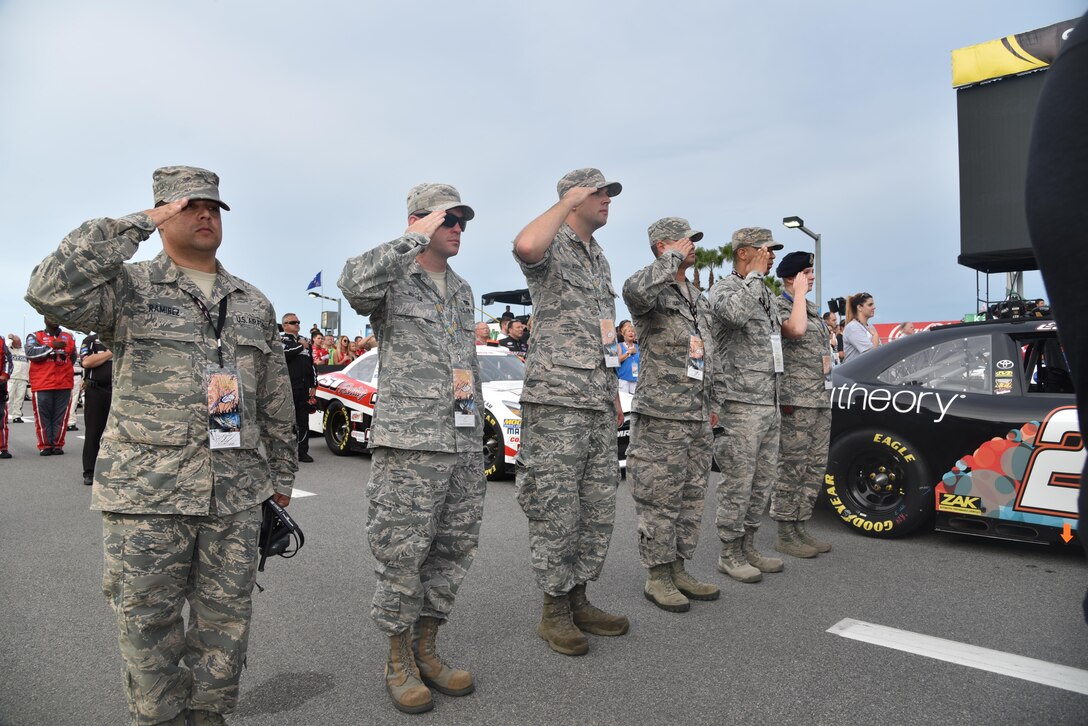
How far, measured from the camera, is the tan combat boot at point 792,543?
15.8ft

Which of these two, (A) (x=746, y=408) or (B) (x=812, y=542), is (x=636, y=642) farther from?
(B) (x=812, y=542)

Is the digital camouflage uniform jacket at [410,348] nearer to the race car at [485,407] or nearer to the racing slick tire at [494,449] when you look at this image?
the race car at [485,407]

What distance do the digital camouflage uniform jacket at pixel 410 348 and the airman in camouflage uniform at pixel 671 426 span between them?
1180mm

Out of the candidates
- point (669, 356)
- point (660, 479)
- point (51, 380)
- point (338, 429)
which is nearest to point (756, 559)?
point (660, 479)

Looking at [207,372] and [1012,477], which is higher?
[207,372]

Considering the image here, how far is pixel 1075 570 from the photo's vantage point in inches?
175

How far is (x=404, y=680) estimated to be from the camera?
110 inches

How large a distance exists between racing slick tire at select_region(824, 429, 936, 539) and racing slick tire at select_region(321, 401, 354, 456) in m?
6.28

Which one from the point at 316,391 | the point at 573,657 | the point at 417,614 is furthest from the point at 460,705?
the point at 316,391

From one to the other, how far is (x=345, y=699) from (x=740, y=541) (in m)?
2.57

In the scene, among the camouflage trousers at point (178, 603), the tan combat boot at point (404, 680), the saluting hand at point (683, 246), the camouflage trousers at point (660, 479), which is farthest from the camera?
the camouflage trousers at point (660, 479)

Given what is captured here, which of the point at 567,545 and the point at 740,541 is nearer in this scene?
the point at 567,545

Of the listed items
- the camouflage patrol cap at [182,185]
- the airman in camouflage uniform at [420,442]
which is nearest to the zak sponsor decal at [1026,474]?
the airman in camouflage uniform at [420,442]

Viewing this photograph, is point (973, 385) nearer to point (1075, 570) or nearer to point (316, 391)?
point (1075, 570)
